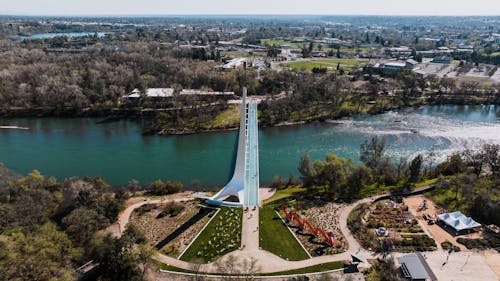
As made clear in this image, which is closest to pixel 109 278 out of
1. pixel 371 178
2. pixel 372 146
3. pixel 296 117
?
pixel 371 178

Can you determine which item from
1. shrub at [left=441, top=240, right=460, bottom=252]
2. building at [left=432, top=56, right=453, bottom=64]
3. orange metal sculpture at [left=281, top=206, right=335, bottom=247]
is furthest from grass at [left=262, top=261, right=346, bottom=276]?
building at [left=432, top=56, right=453, bottom=64]

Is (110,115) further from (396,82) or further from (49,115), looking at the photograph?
(396,82)

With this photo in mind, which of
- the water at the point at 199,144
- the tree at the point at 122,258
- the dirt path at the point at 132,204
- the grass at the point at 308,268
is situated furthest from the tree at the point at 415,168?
the tree at the point at 122,258

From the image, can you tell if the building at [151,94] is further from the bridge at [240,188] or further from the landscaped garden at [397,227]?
the landscaped garden at [397,227]

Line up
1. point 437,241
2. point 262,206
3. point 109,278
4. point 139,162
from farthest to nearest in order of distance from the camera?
point 139,162 → point 262,206 → point 437,241 → point 109,278

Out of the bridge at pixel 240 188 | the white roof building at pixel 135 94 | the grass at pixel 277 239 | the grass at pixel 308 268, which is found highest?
the white roof building at pixel 135 94

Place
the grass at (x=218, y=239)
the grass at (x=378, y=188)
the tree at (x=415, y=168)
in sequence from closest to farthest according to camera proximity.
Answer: the grass at (x=218, y=239)
the grass at (x=378, y=188)
the tree at (x=415, y=168)
